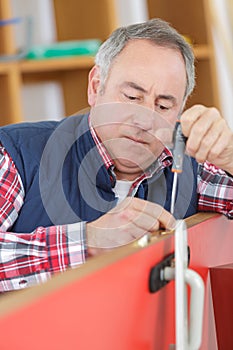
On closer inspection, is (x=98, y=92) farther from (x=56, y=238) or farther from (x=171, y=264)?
(x=171, y=264)

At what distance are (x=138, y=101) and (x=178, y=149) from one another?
43 cm

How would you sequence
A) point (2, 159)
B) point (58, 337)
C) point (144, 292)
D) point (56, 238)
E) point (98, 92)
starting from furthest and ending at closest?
1. point (98, 92)
2. point (2, 159)
3. point (56, 238)
4. point (144, 292)
5. point (58, 337)

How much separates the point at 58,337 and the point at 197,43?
Answer: 2464 millimetres

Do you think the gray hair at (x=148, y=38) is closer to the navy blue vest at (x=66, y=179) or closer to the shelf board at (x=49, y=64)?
the navy blue vest at (x=66, y=179)

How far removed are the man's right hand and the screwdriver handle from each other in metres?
0.10

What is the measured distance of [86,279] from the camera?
2.10ft

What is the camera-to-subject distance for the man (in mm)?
1377

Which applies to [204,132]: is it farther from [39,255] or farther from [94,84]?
[94,84]

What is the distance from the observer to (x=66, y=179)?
4.66 ft

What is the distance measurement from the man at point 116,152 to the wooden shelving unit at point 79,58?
0.87 m

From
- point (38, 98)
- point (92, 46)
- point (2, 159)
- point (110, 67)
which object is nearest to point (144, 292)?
point (2, 159)

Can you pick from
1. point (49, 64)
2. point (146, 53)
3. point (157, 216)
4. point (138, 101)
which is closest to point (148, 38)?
point (146, 53)

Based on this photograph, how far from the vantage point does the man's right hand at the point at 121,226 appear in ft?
3.48

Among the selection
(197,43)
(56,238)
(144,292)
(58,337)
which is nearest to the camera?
(58,337)
